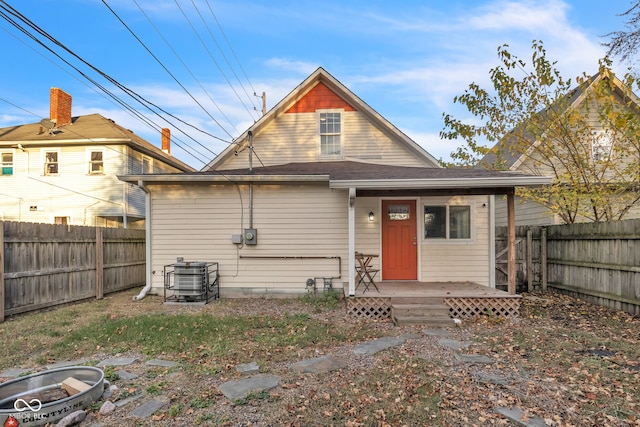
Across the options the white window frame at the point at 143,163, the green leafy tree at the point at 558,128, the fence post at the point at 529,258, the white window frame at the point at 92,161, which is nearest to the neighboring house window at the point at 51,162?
the white window frame at the point at 92,161

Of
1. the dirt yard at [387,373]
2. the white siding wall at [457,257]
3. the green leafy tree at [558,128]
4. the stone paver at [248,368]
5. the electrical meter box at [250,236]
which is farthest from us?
the white siding wall at [457,257]

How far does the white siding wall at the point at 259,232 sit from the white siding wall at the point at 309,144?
227 cm

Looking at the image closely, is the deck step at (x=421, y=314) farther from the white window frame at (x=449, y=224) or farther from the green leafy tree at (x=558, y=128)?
the green leafy tree at (x=558, y=128)

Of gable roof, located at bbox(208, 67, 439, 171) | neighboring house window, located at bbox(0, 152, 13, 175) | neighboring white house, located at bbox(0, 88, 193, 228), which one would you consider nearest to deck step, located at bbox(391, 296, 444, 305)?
gable roof, located at bbox(208, 67, 439, 171)

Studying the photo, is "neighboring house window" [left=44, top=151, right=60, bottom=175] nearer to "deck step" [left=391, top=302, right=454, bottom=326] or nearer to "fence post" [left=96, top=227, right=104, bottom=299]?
"fence post" [left=96, top=227, right=104, bottom=299]

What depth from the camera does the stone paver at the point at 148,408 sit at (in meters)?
3.06

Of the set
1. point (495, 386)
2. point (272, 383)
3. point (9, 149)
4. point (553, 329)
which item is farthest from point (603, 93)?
point (9, 149)

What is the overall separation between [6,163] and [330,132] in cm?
1396

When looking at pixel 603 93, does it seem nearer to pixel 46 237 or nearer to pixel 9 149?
pixel 46 237

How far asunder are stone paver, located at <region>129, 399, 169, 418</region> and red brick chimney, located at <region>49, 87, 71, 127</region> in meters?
16.2

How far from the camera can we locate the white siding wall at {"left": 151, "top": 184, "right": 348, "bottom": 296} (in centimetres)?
838

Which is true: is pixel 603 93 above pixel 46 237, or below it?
above

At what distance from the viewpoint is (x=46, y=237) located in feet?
23.1

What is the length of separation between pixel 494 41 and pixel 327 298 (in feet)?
24.5
